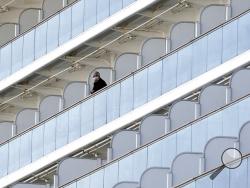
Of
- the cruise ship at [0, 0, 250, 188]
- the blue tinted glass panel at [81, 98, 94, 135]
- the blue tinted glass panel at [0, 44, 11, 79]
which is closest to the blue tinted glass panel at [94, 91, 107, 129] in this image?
the cruise ship at [0, 0, 250, 188]

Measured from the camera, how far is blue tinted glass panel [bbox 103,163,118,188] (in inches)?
2940

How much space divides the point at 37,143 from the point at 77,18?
9.96ft

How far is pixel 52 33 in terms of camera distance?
264ft

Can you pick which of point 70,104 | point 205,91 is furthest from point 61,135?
point 205,91

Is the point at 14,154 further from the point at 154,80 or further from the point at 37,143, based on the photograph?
the point at 154,80

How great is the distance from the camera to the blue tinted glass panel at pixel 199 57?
73688 mm

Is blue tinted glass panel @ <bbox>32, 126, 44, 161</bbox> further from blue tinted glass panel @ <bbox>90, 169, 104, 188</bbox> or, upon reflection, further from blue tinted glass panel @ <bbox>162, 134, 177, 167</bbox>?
blue tinted glass panel @ <bbox>162, 134, 177, 167</bbox>

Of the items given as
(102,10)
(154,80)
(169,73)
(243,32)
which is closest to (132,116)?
(154,80)

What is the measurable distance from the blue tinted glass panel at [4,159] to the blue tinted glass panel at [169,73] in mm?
6398

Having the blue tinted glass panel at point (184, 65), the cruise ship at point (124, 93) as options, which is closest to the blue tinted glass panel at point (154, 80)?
the cruise ship at point (124, 93)

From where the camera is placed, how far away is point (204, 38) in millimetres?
73750

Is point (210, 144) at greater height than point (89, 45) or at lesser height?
lesser

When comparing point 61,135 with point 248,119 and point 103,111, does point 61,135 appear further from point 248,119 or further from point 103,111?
point 248,119

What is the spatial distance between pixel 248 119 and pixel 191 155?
1.90 m
